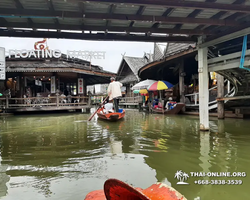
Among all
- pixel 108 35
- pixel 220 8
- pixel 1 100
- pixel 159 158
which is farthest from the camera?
pixel 1 100

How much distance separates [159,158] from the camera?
342 cm

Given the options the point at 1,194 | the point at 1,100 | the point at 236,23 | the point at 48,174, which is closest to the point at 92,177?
the point at 48,174

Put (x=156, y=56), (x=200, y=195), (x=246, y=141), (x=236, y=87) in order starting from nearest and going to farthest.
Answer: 1. (x=200, y=195)
2. (x=246, y=141)
3. (x=236, y=87)
4. (x=156, y=56)

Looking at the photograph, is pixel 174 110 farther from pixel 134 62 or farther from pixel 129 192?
pixel 134 62

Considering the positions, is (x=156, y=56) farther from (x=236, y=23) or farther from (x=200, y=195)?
(x=200, y=195)

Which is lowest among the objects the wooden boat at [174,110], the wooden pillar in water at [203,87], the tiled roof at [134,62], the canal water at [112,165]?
the canal water at [112,165]

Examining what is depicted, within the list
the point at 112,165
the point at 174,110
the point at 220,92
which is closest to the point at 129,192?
the point at 112,165

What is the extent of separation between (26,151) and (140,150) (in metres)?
2.48

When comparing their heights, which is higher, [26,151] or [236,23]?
[236,23]

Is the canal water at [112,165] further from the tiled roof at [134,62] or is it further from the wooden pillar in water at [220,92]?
the tiled roof at [134,62]

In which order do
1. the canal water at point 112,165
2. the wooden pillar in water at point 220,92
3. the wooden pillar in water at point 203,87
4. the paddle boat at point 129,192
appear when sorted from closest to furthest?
the paddle boat at point 129,192, the canal water at point 112,165, the wooden pillar in water at point 203,87, the wooden pillar in water at point 220,92

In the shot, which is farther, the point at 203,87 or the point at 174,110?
the point at 174,110

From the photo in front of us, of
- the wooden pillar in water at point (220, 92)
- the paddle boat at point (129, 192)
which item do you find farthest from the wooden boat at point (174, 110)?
the paddle boat at point (129, 192)

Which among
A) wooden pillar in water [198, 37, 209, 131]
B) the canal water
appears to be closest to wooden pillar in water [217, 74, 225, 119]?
wooden pillar in water [198, 37, 209, 131]
